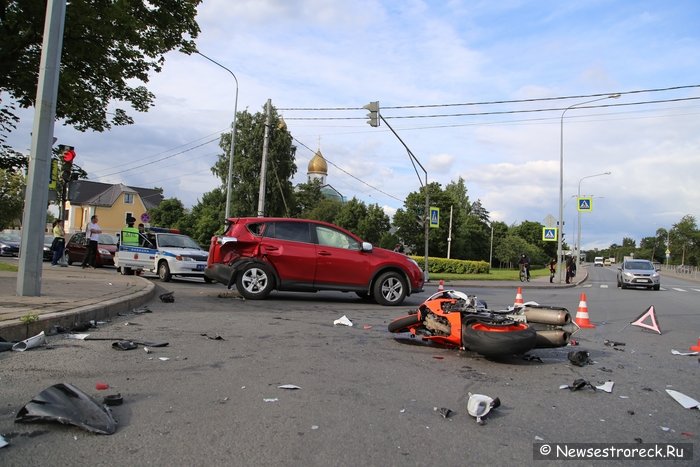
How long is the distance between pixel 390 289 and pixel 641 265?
21.5 metres

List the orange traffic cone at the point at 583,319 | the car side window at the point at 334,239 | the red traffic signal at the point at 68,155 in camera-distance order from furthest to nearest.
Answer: the red traffic signal at the point at 68,155 → the car side window at the point at 334,239 → the orange traffic cone at the point at 583,319

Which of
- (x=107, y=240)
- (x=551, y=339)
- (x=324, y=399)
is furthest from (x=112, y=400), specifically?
(x=107, y=240)

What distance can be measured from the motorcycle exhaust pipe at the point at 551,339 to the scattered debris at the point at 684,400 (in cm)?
138

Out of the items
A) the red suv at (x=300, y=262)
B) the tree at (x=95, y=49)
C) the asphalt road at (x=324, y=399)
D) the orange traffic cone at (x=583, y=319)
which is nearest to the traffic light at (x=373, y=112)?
the tree at (x=95, y=49)

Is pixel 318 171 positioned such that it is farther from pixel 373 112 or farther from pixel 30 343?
pixel 30 343

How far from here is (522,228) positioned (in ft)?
363

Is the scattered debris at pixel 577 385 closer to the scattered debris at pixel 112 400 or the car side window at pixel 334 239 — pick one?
the scattered debris at pixel 112 400

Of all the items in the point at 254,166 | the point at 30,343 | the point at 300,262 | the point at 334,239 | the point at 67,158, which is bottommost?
the point at 30,343

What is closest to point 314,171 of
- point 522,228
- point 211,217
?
point 211,217

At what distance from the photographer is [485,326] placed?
19.9 feet

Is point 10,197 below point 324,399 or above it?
above

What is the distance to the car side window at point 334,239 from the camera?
11766 millimetres

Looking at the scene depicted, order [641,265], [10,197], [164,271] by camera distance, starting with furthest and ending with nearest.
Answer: [10,197] → [641,265] → [164,271]

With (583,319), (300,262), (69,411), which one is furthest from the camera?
(300,262)
